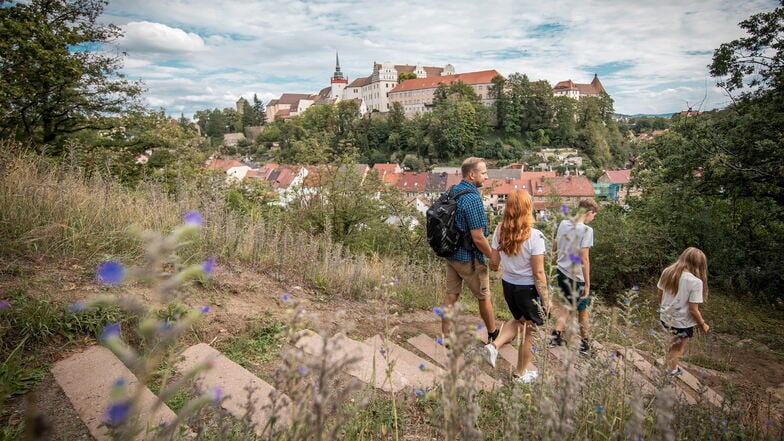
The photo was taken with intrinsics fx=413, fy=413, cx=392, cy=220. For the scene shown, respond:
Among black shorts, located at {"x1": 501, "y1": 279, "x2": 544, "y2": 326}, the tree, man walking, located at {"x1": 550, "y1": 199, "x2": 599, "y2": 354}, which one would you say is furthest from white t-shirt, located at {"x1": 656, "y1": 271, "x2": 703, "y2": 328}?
the tree

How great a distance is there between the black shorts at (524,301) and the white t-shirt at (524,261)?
5 centimetres

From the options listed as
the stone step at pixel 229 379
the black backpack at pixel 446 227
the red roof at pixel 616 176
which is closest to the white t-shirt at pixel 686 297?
the black backpack at pixel 446 227

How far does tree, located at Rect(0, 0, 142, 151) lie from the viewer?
32.9 ft

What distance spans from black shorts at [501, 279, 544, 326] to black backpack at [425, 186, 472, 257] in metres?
0.58

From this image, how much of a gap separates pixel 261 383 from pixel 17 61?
40.4ft

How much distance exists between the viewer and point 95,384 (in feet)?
7.41

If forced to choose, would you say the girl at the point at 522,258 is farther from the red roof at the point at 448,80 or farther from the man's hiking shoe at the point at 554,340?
the red roof at the point at 448,80

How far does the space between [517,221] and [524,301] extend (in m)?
0.70

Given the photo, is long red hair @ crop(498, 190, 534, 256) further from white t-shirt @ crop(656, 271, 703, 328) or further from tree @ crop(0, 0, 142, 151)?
tree @ crop(0, 0, 142, 151)

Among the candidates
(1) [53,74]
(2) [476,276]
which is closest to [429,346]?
(2) [476,276]

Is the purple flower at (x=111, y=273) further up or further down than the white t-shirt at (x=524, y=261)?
further up

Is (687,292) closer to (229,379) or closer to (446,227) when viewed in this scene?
(446,227)

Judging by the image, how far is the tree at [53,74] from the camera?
10.0 metres

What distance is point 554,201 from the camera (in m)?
13.4
